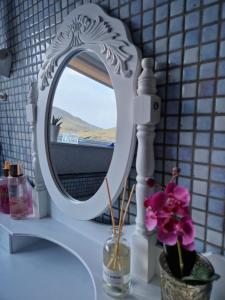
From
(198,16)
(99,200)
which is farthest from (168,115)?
(99,200)

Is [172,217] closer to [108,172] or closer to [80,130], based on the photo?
[108,172]

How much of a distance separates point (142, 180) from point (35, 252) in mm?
594

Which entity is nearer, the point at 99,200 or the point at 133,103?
the point at 133,103

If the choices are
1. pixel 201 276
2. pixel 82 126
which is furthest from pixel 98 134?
pixel 201 276

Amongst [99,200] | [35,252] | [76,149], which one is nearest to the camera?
[99,200]

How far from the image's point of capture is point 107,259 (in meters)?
0.54

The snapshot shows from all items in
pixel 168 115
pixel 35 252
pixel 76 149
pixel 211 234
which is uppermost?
pixel 168 115

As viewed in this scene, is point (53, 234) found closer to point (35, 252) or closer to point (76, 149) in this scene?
point (35, 252)

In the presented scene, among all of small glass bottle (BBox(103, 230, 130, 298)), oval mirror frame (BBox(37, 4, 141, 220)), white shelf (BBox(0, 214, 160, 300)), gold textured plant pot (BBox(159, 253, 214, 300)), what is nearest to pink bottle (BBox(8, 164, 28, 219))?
white shelf (BBox(0, 214, 160, 300))

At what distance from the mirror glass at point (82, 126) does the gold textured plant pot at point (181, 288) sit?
31 centimetres

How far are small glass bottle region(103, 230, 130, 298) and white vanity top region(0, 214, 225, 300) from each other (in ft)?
0.06

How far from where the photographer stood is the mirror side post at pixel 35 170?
0.88 m

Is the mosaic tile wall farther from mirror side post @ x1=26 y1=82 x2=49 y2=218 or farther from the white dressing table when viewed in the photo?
mirror side post @ x1=26 y1=82 x2=49 y2=218

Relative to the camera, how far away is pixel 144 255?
0.54m
